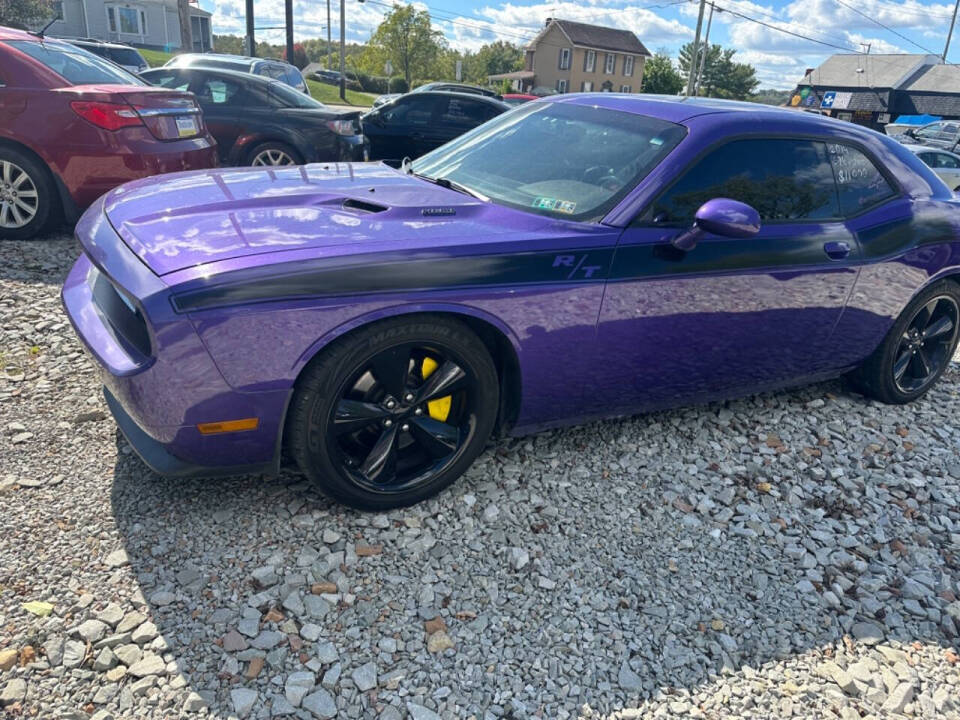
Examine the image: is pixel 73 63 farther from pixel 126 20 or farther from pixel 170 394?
pixel 126 20

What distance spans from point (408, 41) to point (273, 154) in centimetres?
5108

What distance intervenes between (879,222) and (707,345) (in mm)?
1243

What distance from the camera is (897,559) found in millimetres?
2992

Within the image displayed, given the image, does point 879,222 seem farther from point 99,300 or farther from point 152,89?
point 152,89

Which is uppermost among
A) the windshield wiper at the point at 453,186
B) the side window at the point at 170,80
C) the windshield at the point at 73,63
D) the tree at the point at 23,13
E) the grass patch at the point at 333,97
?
the tree at the point at 23,13

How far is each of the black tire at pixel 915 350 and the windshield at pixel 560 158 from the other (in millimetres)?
1902

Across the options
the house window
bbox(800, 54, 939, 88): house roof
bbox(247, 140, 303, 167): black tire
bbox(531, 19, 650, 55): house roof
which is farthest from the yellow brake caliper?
bbox(531, 19, 650, 55): house roof

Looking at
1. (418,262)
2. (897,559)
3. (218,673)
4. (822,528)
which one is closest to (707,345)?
(822,528)

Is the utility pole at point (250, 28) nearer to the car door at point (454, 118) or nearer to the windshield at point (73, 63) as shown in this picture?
the car door at point (454, 118)

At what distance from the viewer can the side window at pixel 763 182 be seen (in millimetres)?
3133

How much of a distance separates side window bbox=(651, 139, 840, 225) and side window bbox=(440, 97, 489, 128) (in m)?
7.55

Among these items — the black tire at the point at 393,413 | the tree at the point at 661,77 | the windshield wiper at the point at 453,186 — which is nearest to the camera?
the black tire at the point at 393,413

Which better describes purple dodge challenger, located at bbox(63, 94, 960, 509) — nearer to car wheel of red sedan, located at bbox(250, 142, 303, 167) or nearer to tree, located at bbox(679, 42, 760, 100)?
car wheel of red sedan, located at bbox(250, 142, 303, 167)

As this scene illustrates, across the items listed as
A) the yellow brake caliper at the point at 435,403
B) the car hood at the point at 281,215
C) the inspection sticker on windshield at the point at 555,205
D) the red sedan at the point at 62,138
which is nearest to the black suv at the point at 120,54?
the red sedan at the point at 62,138
